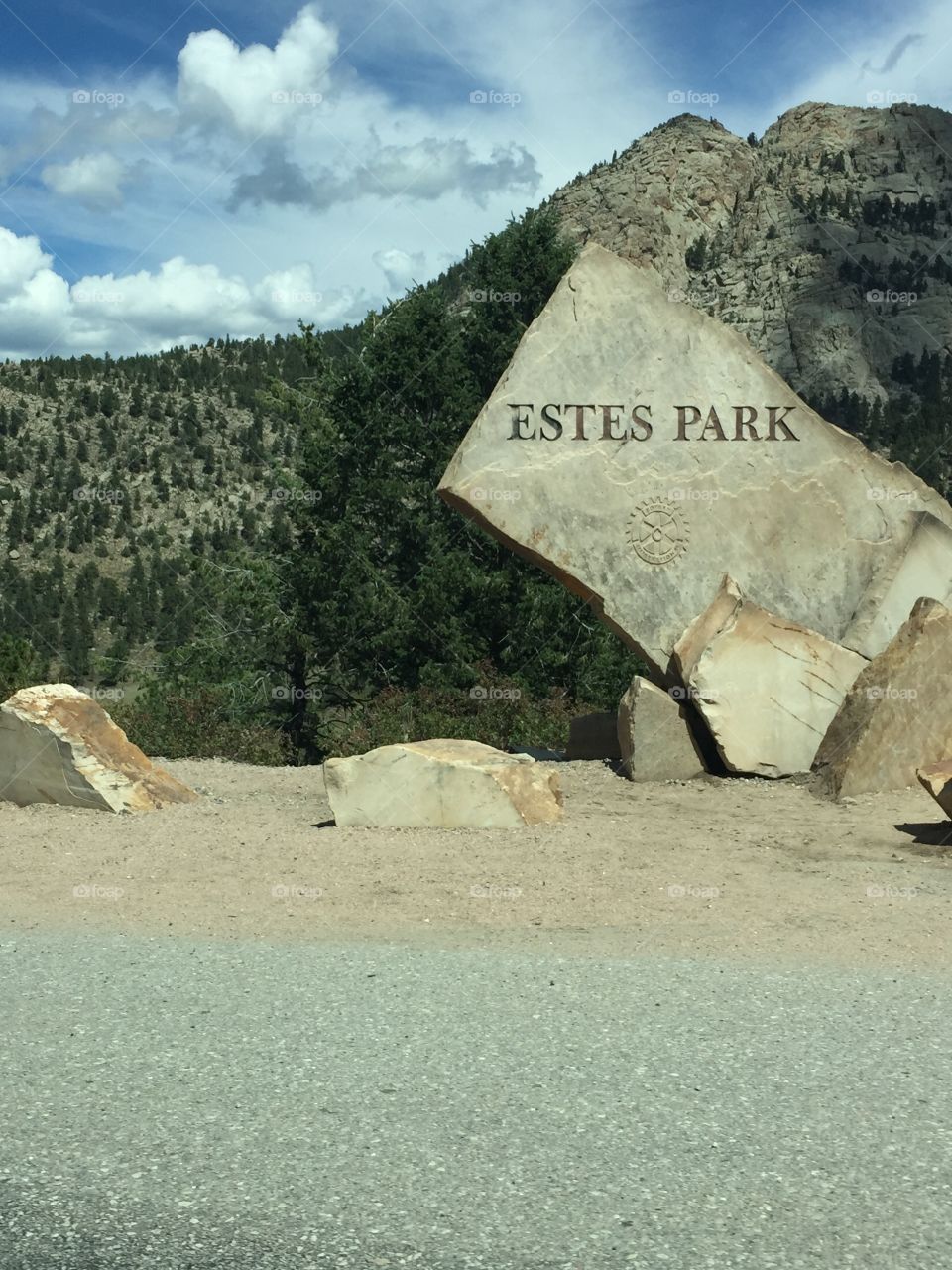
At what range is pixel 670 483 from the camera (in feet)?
35.3

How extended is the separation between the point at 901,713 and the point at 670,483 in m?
2.61

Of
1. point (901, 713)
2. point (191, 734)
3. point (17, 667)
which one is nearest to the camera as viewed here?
point (901, 713)

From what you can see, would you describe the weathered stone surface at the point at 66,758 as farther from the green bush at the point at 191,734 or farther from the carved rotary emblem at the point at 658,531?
the green bush at the point at 191,734

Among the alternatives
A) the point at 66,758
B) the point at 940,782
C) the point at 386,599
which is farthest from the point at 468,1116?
the point at 386,599

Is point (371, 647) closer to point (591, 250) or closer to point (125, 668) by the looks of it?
point (125, 668)

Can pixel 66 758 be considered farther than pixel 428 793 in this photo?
Yes

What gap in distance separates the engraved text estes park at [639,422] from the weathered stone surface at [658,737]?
203 centimetres

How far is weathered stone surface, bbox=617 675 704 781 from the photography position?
10.5m

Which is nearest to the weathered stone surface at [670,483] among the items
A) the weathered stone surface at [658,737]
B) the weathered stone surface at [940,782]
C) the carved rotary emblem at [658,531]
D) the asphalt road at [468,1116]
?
the carved rotary emblem at [658,531]

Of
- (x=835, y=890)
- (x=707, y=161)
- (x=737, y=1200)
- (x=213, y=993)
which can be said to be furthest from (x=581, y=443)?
(x=707, y=161)

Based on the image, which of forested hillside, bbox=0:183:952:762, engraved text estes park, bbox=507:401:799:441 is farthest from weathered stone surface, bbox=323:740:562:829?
forested hillside, bbox=0:183:952:762

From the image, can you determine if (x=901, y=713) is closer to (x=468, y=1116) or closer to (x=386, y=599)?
(x=468, y=1116)

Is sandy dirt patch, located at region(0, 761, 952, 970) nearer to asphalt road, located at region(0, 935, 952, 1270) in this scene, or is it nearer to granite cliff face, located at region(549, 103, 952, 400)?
asphalt road, located at region(0, 935, 952, 1270)

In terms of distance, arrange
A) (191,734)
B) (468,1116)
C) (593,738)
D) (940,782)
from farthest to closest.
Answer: (191,734) → (593,738) → (940,782) → (468,1116)
